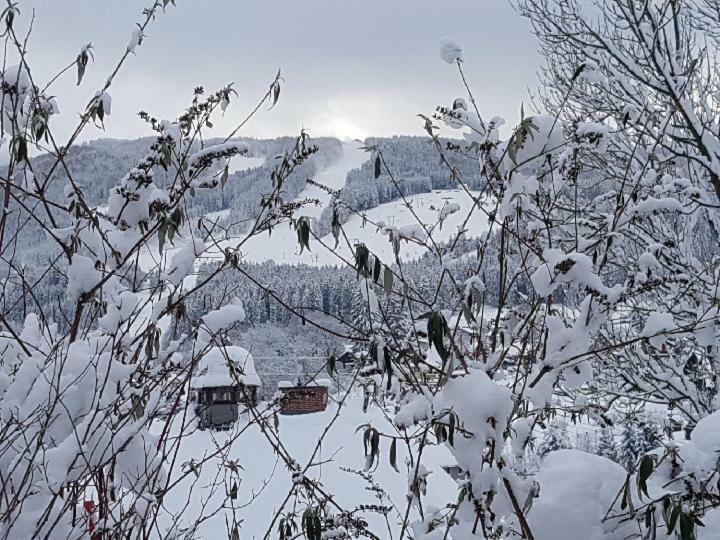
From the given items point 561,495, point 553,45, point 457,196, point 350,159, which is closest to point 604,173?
point 553,45

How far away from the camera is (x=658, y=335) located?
1.86m

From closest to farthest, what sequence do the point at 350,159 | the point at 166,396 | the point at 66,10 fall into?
1. the point at 166,396
2. the point at 66,10
3. the point at 350,159

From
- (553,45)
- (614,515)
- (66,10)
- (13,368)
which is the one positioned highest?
(553,45)

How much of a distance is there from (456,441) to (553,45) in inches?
193

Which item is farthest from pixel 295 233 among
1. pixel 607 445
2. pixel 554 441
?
pixel 607 445

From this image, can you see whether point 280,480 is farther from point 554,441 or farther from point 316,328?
point 554,441

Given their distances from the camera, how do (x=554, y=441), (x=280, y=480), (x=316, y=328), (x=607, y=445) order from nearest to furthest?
(x=316, y=328) → (x=280, y=480) → (x=607, y=445) → (x=554, y=441)

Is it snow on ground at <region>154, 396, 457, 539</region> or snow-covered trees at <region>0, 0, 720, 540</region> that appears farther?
snow on ground at <region>154, 396, 457, 539</region>

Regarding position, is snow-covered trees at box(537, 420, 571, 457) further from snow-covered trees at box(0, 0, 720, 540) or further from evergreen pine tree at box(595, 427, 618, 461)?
snow-covered trees at box(0, 0, 720, 540)

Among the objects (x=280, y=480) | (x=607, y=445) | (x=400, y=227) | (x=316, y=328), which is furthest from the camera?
(x=607, y=445)

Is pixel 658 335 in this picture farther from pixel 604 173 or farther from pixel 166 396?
pixel 604 173

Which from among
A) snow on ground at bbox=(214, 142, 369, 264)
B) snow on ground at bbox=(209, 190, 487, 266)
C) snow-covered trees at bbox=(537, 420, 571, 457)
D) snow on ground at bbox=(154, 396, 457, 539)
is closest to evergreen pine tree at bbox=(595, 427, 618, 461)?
snow-covered trees at bbox=(537, 420, 571, 457)

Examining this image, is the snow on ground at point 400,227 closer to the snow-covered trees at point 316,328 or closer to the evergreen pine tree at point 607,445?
the snow-covered trees at point 316,328

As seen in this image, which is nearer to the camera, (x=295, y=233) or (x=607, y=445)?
(x=295, y=233)
